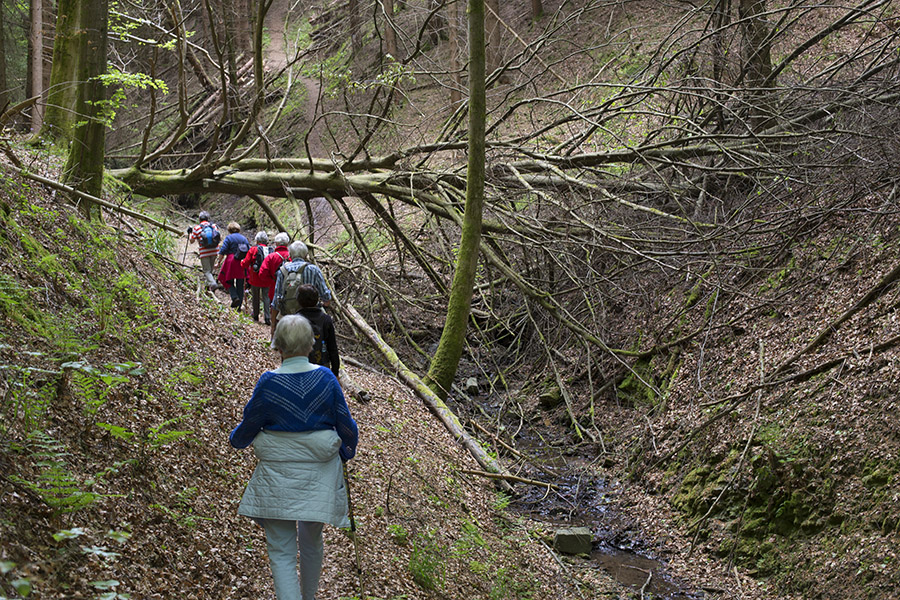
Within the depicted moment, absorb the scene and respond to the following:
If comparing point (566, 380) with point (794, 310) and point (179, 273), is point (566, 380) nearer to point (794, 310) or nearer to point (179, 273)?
point (794, 310)

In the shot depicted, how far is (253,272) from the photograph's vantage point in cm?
1148

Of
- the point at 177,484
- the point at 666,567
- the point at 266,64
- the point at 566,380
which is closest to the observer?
the point at 177,484

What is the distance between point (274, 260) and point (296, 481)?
7435 millimetres

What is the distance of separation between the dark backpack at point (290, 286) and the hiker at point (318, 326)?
1102 millimetres

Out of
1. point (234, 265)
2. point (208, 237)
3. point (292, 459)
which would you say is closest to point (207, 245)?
point (208, 237)

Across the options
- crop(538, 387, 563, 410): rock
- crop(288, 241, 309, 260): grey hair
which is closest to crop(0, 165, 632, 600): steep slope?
crop(288, 241, 309, 260): grey hair

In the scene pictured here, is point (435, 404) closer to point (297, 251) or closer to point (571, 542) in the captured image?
point (571, 542)

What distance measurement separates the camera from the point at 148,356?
638 cm

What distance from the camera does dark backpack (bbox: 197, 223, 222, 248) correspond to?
12477mm

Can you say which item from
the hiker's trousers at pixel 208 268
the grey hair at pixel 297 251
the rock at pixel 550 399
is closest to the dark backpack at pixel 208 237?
the hiker's trousers at pixel 208 268

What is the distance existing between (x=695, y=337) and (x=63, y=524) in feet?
30.9

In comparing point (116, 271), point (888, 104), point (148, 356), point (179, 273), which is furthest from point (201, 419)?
point (888, 104)

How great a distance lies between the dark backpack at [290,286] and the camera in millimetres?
8266

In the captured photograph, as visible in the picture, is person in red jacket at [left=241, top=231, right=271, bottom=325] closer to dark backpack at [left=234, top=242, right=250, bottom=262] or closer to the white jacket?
dark backpack at [left=234, top=242, right=250, bottom=262]
